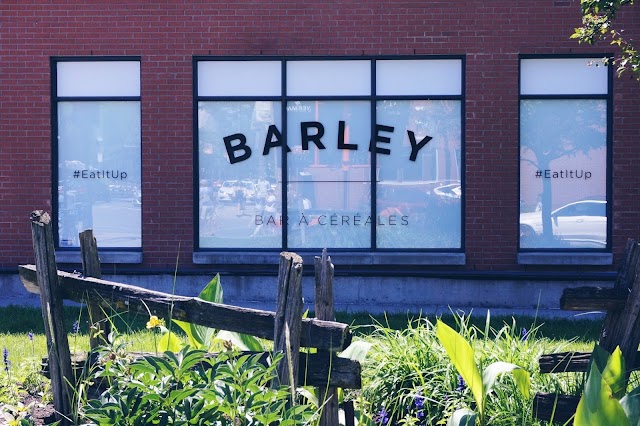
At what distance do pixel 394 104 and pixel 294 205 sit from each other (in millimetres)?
1944

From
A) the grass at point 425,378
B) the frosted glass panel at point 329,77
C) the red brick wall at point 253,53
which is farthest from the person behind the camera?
the frosted glass panel at point 329,77

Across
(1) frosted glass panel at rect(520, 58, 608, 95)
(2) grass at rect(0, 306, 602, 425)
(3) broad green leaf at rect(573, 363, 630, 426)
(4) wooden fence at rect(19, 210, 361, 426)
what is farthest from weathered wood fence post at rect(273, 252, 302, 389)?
(1) frosted glass panel at rect(520, 58, 608, 95)

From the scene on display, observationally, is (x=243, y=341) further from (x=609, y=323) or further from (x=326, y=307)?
(x=609, y=323)

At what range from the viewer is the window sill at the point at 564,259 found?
13523mm

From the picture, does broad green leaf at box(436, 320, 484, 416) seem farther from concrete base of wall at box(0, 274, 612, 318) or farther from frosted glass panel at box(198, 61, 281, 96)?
frosted glass panel at box(198, 61, 281, 96)

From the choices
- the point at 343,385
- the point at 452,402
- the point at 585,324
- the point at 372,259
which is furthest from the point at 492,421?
the point at 372,259

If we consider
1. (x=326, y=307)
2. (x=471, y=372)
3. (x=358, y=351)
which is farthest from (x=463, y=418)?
(x=326, y=307)

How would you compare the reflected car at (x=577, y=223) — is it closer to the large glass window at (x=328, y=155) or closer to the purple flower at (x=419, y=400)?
the large glass window at (x=328, y=155)

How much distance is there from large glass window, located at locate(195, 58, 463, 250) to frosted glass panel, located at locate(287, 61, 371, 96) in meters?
0.01

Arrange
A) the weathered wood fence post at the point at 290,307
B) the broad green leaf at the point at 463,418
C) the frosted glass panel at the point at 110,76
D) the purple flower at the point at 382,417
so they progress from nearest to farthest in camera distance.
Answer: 1. the weathered wood fence post at the point at 290,307
2. the broad green leaf at the point at 463,418
3. the purple flower at the point at 382,417
4. the frosted glass panel at the point at 110,76

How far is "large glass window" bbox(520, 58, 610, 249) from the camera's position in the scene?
13734mm

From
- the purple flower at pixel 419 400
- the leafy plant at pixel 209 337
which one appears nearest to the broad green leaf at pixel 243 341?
the leafy plant at pixel 209 337

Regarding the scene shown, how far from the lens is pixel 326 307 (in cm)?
542

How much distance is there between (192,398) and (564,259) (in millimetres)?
9896
